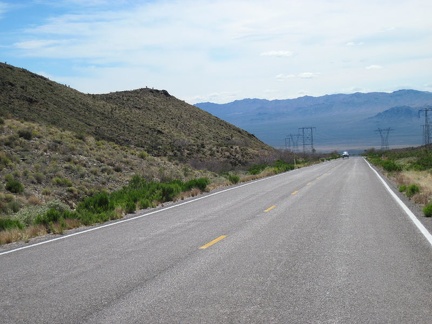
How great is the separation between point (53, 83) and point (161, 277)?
60616 mm

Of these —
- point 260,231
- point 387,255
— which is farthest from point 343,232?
point 387,255

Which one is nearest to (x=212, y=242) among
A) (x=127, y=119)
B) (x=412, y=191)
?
(x=412, y=191)

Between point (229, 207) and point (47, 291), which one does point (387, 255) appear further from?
point (229, 207)

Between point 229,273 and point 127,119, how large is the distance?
61447 mm

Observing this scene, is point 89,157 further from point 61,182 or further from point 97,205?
point 97,205

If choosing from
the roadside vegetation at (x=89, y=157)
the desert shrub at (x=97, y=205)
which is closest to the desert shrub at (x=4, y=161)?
the roadside vegetation at (x=89, y=157)

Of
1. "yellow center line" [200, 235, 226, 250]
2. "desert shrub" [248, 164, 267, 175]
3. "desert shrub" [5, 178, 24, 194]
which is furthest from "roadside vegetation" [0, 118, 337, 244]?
"yellow center line" [200, 235, 226, 250]

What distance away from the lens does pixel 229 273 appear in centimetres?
782

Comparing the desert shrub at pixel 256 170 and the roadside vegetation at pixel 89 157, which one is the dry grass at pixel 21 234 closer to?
the roadside vegetation at pixel 89 157

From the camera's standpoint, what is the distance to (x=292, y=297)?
256 inches

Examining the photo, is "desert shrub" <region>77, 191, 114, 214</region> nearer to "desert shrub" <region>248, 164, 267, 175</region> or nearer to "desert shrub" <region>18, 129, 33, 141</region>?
"desert shrub" <region>18, 129, 33, 141</region>

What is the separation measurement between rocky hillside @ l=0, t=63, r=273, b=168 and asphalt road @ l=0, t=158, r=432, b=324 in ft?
97.0

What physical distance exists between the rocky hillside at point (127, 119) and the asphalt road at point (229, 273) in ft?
97.0

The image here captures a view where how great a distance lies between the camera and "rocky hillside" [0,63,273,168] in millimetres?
49188
